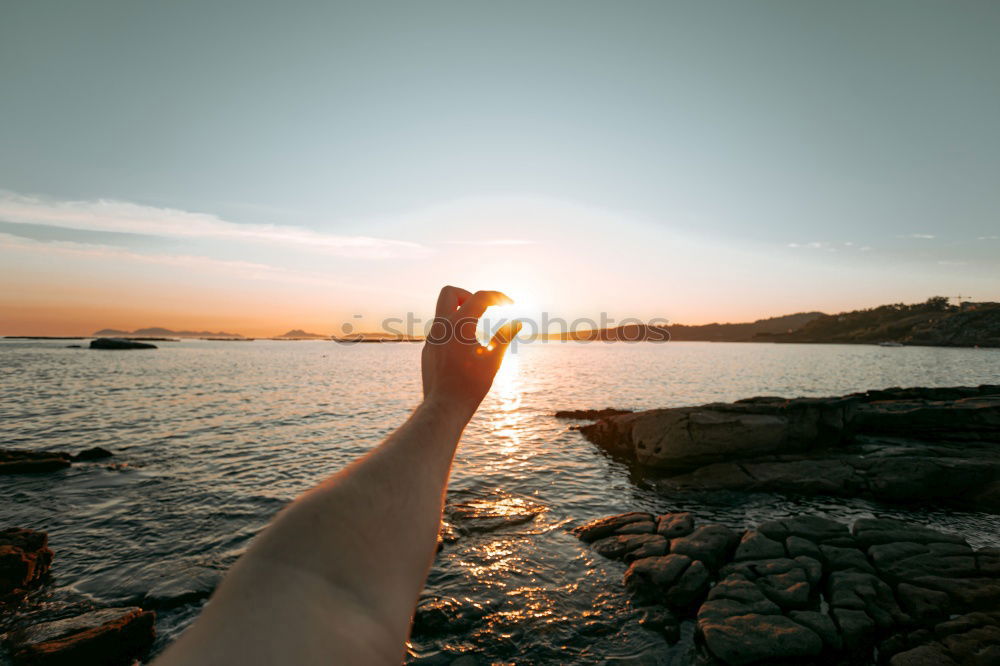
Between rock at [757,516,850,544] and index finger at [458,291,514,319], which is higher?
index finger at [458,291,514,319]

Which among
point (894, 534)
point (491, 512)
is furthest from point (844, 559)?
point (491, 512)

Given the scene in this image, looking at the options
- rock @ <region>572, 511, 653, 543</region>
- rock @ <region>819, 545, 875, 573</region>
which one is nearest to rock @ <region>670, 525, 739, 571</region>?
rock @ <region>572, 511, 653, 543</region>

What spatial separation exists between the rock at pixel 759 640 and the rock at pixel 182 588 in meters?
9.23

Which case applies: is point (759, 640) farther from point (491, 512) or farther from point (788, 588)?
point (491, 512)

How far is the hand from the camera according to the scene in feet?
6.34

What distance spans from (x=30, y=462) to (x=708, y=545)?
2366 centimetres

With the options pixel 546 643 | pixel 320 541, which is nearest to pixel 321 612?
pixel 320 541

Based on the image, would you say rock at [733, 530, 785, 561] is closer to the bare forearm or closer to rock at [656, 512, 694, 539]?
rock at [656, 512, 694, 539]

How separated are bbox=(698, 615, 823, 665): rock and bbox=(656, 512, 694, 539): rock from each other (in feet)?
11.9

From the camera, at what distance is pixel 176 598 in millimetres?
8586

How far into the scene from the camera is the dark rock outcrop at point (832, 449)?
14.1m

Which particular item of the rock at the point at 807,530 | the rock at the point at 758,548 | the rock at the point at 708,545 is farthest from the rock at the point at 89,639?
the rock at the point at 807,530

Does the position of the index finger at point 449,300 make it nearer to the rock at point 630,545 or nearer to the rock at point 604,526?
the rock at point 630,545

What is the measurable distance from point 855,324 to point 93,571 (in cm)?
23767
